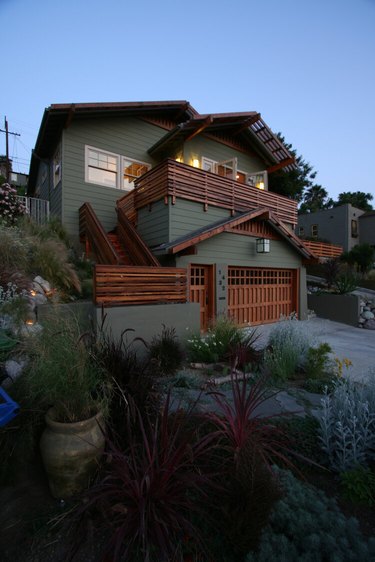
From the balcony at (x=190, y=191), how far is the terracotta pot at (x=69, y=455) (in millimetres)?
7099

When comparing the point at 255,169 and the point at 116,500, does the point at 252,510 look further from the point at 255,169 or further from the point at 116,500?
the point at 255,169

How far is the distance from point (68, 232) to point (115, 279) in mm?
5370

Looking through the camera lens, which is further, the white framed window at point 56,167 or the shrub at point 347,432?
the white framed window at point 56,167

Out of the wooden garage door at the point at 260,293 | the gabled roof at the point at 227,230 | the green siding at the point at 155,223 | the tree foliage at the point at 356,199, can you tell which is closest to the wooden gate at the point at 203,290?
the wooden garage door at the point at 260,293

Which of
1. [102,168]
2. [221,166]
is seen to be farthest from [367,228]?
[102,168]

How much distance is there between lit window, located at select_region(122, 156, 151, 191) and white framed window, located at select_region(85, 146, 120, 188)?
32 centimetres

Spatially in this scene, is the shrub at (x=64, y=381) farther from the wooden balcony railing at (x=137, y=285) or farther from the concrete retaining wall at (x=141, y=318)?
the wooden balcony railing at (x=137, y=285)

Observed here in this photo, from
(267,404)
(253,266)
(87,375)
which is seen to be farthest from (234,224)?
(87,375)

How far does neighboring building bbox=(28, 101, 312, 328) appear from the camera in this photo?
838cm

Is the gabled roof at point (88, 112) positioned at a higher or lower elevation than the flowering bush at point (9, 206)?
higher

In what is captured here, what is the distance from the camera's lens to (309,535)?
1473 millimetres

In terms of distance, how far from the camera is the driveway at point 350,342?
5.56 metres

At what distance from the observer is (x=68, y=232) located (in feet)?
32.0

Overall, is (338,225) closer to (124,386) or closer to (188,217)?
(188,217)
